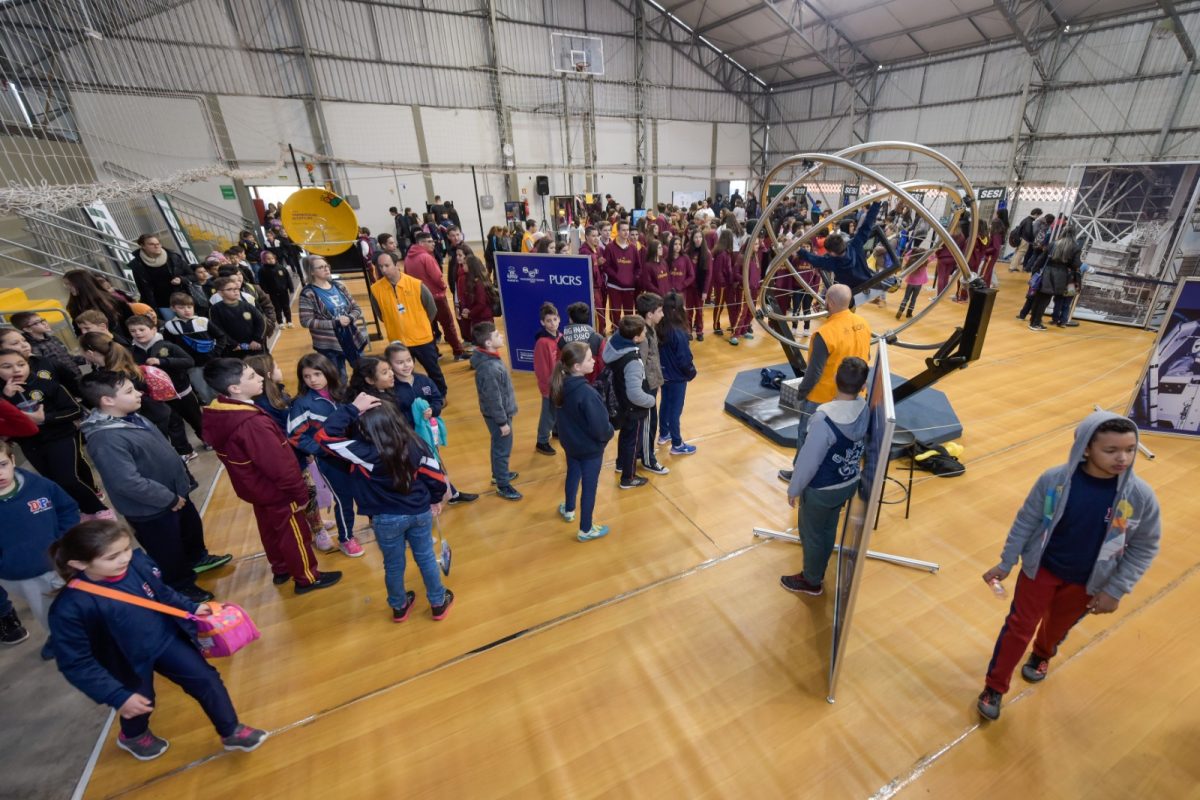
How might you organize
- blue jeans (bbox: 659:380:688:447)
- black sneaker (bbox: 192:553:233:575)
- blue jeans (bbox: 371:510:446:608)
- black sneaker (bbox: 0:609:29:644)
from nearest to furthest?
blue jeans (bbox: 371:510:446:608) → black sneaker (bbox: 0:609:29:644) → black sneaker (bbox: 192:553:233:575) → blue jeans (bbox: 659:380:688:447)

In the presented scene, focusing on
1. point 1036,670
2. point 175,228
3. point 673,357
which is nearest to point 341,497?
point 673,357

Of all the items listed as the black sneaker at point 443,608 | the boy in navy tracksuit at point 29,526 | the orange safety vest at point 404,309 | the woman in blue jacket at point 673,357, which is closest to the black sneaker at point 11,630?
the boy in navy tracksuit at point 29,526

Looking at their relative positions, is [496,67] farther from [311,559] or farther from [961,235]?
[311,559]

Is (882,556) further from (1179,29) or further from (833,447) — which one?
(1179,29)

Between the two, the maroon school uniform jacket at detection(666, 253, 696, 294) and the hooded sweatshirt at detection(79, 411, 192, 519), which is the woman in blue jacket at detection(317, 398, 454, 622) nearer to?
the hooded sweatshirt at detection(79, 411, 192, 519)

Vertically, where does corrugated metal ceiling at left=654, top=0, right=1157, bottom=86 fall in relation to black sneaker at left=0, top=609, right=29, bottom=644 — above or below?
above

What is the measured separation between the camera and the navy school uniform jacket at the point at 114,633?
79.3 inches

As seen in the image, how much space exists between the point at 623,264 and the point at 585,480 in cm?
502

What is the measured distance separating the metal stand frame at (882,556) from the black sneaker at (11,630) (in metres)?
5.35

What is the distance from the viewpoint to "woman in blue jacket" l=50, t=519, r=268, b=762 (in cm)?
200

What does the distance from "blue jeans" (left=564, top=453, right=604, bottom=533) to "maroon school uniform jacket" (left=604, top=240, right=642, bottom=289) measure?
15.5ft

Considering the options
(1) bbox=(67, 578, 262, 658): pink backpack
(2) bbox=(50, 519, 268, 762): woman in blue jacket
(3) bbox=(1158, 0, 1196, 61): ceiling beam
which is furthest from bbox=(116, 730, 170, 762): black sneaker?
(3) bbox=(1158, 0, 1196, 61): ceiling beam

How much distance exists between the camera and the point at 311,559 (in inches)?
146

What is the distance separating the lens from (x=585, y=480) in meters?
3.98
